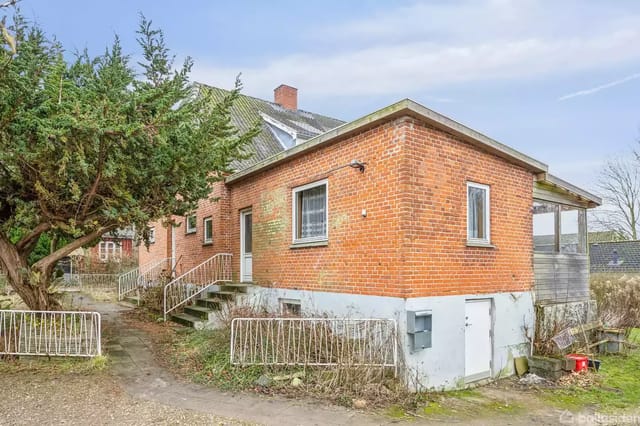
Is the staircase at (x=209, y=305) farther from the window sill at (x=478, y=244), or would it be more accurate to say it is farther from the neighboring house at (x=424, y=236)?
the window sill at (x=478, y=244)

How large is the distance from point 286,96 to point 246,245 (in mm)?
10747

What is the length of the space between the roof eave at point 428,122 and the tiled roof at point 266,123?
17.4 ft

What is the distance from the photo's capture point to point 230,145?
9.09 meters

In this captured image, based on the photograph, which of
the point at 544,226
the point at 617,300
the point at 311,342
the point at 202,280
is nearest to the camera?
the point at 311,342

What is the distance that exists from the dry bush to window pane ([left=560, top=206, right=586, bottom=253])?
211 cm

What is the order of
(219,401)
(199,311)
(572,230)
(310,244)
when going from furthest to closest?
(199,311), (572,230), (310,244), (219,401)

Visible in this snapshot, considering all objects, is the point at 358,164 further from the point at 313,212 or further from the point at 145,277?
the point at 145,277

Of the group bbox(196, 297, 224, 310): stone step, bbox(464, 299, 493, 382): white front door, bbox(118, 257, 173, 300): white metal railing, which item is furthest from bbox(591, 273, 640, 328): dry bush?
bbox(118, 257, 173, 300): white metal railing

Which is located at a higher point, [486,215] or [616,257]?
[486,215]

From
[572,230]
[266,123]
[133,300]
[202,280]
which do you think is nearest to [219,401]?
[202,280]

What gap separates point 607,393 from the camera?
7.59m

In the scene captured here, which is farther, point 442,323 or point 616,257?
point 616,257

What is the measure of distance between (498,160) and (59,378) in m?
8.48

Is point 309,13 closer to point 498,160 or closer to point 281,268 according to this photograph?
point 498,160
